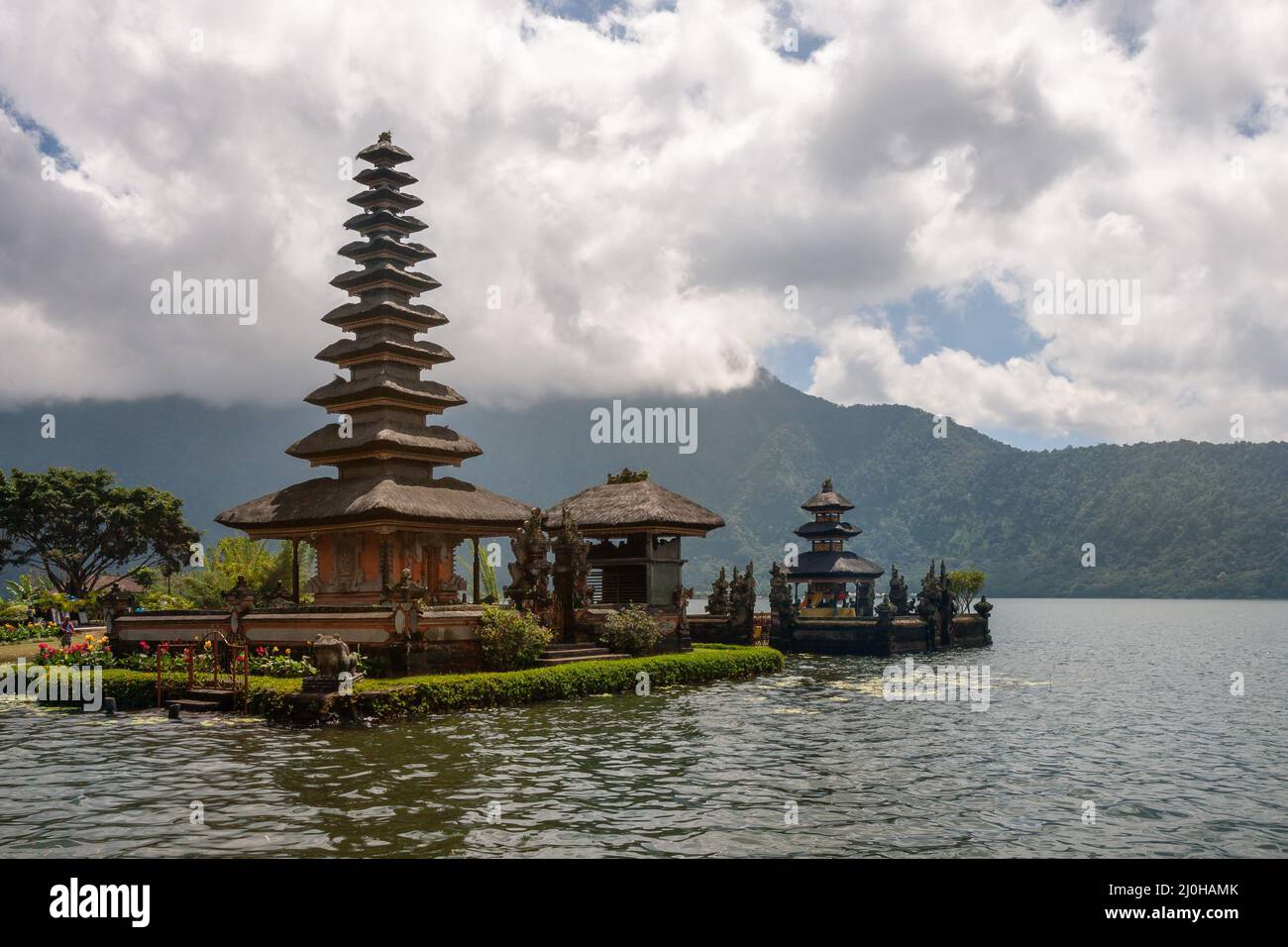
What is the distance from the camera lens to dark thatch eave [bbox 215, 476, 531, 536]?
129 feet

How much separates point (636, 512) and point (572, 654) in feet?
44.7

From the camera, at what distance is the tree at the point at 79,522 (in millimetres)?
72562

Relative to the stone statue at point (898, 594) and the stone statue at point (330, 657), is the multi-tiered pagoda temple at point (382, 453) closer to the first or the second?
the stone statue at point (330, 657)

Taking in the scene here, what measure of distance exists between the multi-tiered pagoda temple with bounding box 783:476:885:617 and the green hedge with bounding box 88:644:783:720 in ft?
112

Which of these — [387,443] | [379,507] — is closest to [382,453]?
[387,443]

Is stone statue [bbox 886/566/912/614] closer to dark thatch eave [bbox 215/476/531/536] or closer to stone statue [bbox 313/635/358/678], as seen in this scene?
dark thatch eave [bbox 215/476/531/536]

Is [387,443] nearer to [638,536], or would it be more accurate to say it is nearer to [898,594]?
[638,536]

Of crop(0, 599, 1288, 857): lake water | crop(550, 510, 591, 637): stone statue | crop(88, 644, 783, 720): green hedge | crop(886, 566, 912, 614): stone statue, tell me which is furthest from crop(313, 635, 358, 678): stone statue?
crop(886, 566, 912, 614): stone statue

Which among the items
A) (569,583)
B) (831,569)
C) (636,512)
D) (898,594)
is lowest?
(898,594)

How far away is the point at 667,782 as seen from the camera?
19750 millimetres

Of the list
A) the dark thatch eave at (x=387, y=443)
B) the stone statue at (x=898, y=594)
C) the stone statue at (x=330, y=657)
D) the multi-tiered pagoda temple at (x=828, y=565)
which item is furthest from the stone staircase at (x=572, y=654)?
the stone statue at (x=898, y=594)
